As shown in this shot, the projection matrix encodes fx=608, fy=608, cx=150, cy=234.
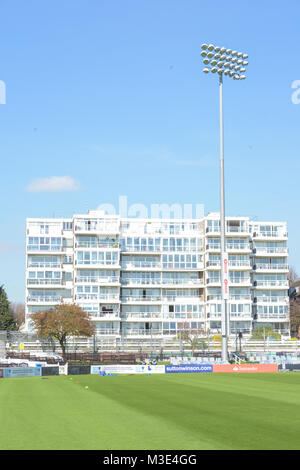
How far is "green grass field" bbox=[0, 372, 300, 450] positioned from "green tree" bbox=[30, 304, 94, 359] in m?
51.6

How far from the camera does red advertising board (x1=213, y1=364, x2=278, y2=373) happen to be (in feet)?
163

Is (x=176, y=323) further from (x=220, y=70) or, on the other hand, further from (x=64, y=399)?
(x=64, y=399)

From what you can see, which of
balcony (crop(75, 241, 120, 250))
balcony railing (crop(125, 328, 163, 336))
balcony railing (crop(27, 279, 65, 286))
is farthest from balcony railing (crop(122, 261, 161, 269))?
balcony railing (crop(27, 279, 65, 286))

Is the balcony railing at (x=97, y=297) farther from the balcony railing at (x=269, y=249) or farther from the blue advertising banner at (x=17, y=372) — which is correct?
the blue advertising banner at (x=17, y=372)

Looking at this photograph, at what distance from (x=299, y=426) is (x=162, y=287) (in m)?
93.5

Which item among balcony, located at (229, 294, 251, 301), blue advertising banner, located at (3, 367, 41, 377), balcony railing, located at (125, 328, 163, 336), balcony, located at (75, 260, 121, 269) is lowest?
blue advertising banner, located at (3, 367, 41, 377)

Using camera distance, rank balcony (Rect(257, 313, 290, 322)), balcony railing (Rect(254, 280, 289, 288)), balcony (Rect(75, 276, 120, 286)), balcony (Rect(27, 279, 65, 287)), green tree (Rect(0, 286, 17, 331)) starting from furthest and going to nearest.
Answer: green tree (Rect(0, 286, 17, 331)), balcony railing (Rect(254, 280, 289, 288)), balcony (Rect(257, 313, 290, 322)), balcony (Rect(27, 279, 65, 287)), balcony (Rect(75, 276, 120, 286))

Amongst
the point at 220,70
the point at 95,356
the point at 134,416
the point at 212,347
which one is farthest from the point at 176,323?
the point at 134,416

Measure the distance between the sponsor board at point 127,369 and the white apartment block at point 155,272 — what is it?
52.6m

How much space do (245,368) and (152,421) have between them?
1385 inches

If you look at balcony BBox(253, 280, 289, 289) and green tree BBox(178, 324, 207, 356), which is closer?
green tree BBox(178, 324, 207, 356)

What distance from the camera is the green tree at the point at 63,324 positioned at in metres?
77.6

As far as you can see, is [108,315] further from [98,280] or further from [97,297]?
[98,280]

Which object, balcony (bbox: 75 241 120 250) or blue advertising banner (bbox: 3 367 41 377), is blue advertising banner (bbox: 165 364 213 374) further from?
balcony (bbox: 75 241 120 250)
